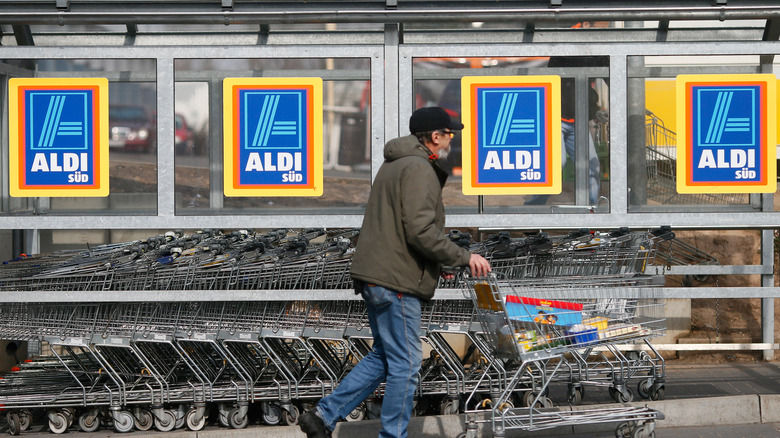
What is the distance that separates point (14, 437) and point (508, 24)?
4.29 meters

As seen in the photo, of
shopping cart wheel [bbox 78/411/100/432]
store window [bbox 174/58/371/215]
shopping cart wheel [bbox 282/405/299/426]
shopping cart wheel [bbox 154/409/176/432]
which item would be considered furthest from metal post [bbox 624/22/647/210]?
shopping cart wheel [bbox 78/411/100/432]

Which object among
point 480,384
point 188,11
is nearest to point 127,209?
point 188,11

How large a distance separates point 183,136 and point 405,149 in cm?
196

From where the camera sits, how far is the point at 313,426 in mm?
5250

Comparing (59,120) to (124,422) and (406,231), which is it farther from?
(406,231)

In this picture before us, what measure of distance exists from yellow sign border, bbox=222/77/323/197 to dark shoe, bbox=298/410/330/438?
1.69m

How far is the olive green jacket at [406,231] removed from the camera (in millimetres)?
5035

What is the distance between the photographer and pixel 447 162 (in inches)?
261

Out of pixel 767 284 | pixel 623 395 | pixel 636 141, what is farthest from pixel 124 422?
pixel 767 284

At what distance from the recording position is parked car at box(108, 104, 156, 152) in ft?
21.6

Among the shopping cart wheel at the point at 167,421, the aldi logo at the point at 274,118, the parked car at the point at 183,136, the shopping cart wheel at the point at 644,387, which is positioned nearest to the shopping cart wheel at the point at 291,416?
the shopping cart wheel at the point at 167,421

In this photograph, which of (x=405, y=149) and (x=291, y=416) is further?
(x=291, y=416)

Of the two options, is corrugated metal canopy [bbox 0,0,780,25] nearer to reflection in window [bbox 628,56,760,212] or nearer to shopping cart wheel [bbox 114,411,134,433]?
reflection in window [bbox 628,56,760,212]

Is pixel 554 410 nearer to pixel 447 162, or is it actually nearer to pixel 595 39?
pixel 447 162
